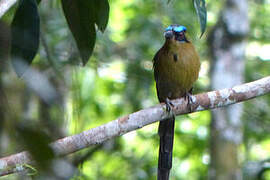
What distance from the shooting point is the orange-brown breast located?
10.5ft

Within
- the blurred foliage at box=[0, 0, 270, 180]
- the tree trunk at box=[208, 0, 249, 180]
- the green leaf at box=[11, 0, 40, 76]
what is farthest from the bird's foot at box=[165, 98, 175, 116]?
the blurred foliage at box=[0, 0, 270, 180]

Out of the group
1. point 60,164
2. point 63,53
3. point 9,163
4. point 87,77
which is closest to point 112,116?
point 87,77

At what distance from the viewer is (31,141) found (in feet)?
2.18

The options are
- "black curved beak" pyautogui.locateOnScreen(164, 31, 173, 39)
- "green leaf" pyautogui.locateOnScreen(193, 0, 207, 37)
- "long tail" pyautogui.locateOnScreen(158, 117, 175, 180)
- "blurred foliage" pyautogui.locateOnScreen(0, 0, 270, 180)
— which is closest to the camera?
"green leaf" pyautogui.locateOnScreen(193, 0, 207, 37)

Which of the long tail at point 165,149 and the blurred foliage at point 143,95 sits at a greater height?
the blurred foliage at point 143,95

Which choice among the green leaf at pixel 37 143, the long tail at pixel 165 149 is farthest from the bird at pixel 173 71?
the green leaf at pixel 37 143

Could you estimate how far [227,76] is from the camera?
14.4 ft

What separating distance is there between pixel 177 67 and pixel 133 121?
946 mm

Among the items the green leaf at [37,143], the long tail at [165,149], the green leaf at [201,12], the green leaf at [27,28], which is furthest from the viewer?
the long tail at [165,149]

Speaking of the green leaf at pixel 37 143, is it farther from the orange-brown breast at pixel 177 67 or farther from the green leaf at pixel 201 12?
the orange-brown breast at pixel 177 67

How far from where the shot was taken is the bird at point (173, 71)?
321cm

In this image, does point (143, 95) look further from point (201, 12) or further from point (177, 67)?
point (201, 12)

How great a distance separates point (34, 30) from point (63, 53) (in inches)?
90.2

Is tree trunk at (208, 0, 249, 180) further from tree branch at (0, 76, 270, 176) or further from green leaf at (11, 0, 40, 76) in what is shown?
green leaf at (11, 0, 40, 76)
